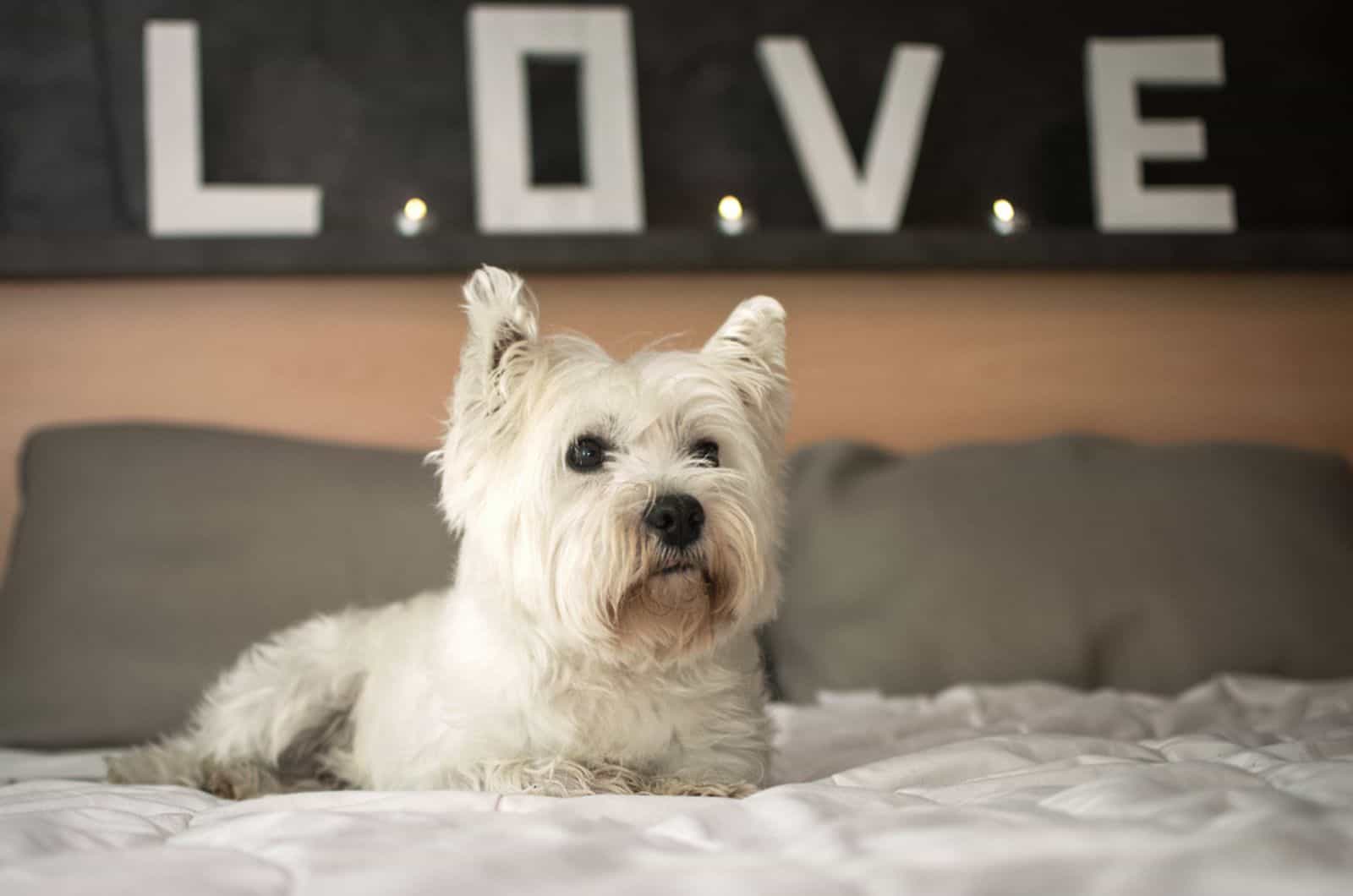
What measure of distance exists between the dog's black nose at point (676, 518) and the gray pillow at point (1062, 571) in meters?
1.12

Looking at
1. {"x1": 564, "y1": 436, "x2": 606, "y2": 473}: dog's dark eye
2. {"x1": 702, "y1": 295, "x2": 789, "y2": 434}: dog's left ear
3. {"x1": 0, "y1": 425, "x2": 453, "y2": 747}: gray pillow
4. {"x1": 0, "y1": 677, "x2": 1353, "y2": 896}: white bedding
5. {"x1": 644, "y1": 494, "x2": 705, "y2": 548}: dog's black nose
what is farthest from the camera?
{"x1": 0, "y1": 425, "x2": 453, "y2": 747}: gray pillow

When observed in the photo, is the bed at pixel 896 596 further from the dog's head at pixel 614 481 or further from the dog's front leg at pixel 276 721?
the dog's head at pixel 614 481

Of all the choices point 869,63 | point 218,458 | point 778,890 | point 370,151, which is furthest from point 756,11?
point 778,890

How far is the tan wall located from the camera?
300 cm

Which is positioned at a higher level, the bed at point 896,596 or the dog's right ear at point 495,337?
the dog's right ear at point 495,337

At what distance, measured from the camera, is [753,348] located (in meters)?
1.78

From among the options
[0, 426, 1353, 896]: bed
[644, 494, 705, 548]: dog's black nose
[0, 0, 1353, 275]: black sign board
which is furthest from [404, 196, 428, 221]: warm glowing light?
[644, 494, 705, 548]: dog's black nose

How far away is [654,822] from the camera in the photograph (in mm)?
1222

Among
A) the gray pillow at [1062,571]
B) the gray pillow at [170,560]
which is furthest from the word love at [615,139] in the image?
the gray pillow at [1062,571]

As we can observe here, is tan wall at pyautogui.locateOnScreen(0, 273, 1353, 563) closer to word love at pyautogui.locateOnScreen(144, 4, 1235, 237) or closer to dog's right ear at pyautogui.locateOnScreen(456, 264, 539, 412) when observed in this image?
word love at pyautogui.locateOnScreen(144, 4, 1235, 237)

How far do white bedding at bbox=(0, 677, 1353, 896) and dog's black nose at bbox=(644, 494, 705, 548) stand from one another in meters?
0.34

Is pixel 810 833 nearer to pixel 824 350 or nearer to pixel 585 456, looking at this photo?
pixel 585 456

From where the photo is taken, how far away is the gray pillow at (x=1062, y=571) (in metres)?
2.56

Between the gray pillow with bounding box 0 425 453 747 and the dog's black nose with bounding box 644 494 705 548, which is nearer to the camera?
the dog's black nose with bounding box 644 494 705 548
